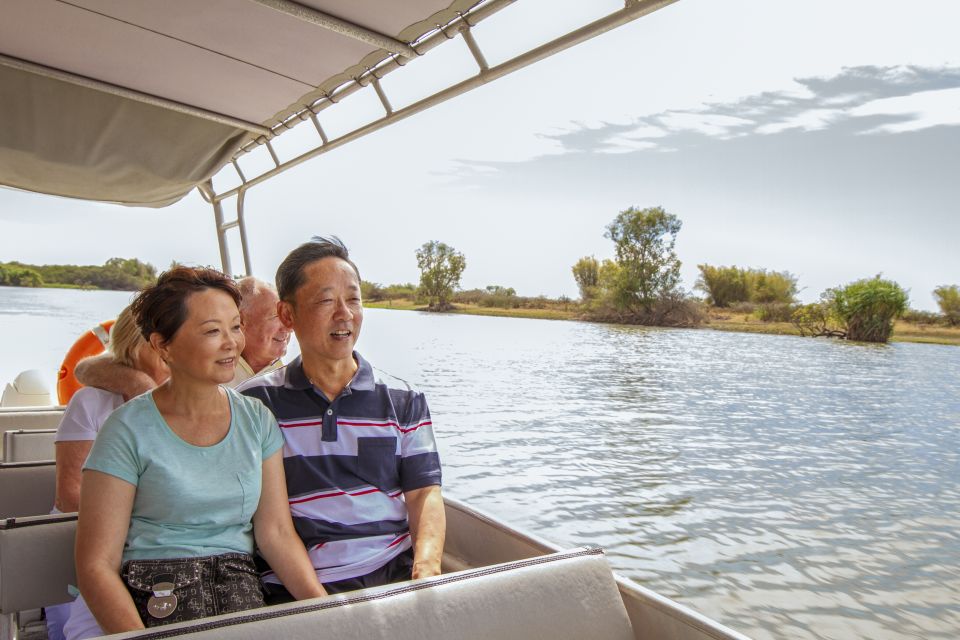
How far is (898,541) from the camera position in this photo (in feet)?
38.3

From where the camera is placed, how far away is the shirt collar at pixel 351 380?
149cm

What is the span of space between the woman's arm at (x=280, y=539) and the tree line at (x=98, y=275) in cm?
43

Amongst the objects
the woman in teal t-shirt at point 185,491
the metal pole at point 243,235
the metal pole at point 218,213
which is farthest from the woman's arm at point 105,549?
the metal pole at point 218,213

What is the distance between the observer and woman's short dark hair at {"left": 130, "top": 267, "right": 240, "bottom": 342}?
1.33 meters

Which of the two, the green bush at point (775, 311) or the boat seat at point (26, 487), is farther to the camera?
the green bush at point (775, 311)

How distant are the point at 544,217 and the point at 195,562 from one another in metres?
52.2

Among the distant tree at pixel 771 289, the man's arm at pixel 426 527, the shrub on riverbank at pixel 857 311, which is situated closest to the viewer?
the man's arm at pixel 426 527

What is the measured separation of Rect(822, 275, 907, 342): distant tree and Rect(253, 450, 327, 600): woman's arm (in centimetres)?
2905

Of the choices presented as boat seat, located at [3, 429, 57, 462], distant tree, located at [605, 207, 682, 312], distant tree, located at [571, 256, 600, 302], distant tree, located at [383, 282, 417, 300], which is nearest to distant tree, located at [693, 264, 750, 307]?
distant tree, located at [605, 207, 682, 312]

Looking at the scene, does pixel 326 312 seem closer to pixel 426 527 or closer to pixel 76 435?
pixel 426 527

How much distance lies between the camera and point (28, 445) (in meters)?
2.25

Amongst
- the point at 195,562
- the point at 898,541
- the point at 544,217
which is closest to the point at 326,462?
the point at 195,562

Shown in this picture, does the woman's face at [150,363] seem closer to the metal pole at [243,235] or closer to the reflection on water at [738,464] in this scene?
the metal pole at [243,235]

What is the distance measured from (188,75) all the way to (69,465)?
161 cm
